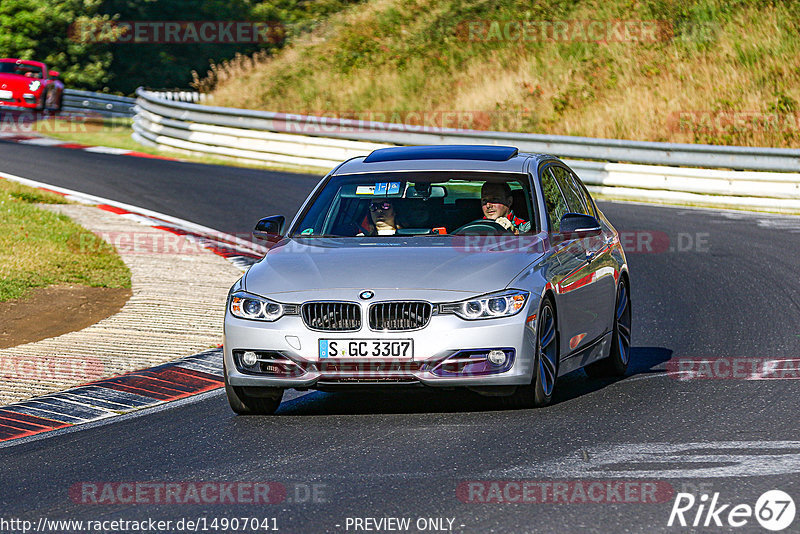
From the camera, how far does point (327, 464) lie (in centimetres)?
692

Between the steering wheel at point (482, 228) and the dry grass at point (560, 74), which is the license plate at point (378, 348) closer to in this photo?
the steering wheel at point (482, 228)

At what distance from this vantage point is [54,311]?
41.4ft

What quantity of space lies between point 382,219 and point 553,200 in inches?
49.3

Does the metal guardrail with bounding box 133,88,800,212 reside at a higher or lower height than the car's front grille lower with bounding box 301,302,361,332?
higher

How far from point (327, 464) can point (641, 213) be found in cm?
1393

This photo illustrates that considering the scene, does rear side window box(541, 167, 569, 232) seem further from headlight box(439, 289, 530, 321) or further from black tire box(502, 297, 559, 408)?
headlight box(439, 289, 530, 321)

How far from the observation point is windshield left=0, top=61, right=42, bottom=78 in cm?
3681

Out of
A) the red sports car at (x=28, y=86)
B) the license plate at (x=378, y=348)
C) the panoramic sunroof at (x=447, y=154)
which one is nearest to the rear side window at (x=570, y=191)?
the panoramic sunroof at (x=447, y=154)

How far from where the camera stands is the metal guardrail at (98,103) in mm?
39500

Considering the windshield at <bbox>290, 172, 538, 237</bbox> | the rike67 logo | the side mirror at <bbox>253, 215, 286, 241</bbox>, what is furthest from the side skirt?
the rike67 logo

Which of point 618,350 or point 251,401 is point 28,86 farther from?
point 251,401

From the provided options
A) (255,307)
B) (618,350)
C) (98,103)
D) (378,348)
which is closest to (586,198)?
(618,350)

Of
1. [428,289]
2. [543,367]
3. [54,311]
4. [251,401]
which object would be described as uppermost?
[428,289]

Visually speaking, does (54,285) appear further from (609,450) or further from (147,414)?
(609,450)
